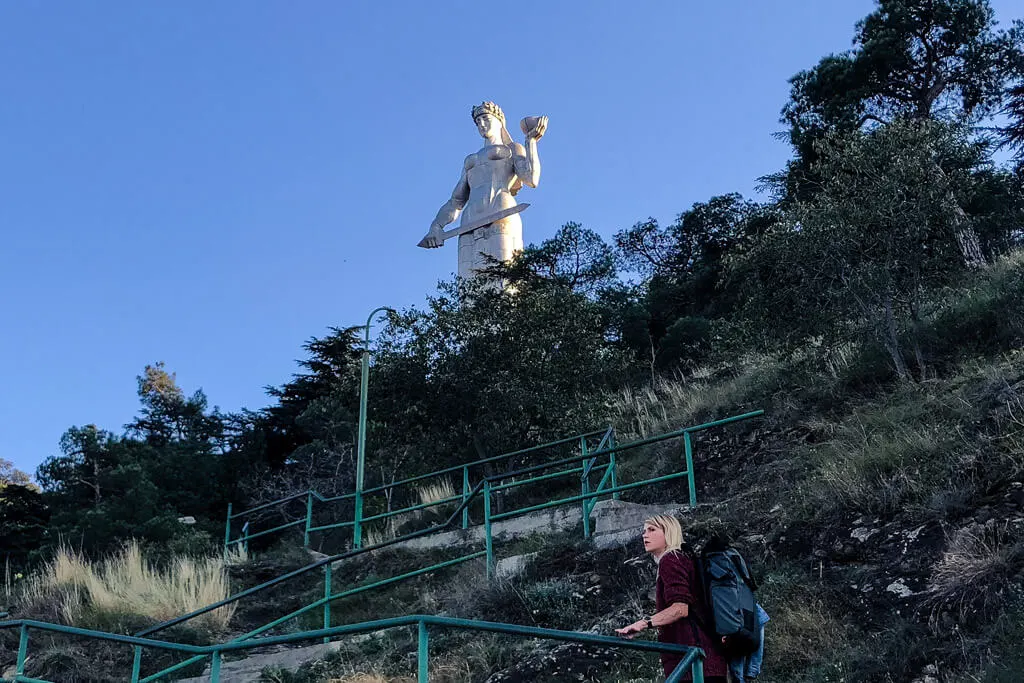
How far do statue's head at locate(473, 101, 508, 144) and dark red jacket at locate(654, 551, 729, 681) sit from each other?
19925 mm

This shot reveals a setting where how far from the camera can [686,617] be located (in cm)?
525

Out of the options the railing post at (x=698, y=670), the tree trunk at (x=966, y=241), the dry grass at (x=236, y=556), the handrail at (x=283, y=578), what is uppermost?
the tree trunk at (x=966, y=241)

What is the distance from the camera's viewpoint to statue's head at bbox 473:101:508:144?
24.4m

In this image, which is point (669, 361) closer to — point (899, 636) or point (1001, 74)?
point (1001, 74)

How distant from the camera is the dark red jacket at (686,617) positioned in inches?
205

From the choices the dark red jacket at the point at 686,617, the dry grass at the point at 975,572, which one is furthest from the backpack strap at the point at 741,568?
the dry grass at the point at 975,572

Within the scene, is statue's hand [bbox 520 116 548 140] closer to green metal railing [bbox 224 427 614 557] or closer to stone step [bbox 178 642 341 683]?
green metal railing [bbox 224 427 614 557]

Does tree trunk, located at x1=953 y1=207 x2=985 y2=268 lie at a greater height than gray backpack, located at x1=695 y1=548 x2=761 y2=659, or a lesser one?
greater

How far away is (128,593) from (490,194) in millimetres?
13212

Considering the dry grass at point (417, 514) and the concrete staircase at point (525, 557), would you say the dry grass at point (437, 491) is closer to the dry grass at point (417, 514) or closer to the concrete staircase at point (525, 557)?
the dry grass at point (417, 514)

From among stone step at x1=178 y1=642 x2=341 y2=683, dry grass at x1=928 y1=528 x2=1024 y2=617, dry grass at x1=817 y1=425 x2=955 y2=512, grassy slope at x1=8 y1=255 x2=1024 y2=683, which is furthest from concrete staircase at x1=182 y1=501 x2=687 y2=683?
dry grass at x1=928 y1=528 x2=1024 y2=617

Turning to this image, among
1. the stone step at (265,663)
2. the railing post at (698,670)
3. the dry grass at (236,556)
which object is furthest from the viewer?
the dry grass at (236,556)

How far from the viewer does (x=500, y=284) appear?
19.3 m

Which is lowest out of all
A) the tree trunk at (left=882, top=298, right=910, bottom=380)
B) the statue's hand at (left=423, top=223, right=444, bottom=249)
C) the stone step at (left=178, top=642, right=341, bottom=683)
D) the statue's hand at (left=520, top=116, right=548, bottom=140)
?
the stone step at (left=178, top=642, right=341, bottom=683)
